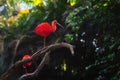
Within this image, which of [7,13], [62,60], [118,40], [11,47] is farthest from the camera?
[7,13]

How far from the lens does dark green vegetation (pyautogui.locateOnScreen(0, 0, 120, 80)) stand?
4699mm

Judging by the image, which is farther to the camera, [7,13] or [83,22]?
[7,13]

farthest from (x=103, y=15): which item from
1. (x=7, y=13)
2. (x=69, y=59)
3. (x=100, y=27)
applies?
(x=7, y=13)

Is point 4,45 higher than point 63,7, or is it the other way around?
point 63,7

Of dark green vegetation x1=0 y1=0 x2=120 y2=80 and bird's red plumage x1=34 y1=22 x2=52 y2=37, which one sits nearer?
dark green vegetation x1=0 y1=0 x2=120 y2=80

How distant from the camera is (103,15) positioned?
4824 millimetres

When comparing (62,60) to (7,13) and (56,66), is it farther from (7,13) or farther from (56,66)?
(7,13)

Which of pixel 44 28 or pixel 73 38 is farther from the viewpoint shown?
pixel 44 28

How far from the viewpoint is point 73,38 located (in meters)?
5.21

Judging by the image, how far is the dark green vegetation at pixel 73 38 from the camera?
185 inches

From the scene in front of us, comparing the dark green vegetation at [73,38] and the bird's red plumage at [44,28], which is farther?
the bird's red plumage at [44,28]

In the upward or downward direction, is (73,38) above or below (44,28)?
below

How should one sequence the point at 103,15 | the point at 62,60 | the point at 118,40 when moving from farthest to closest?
the point at 62,60
the point at 103,15
the point at 118,40

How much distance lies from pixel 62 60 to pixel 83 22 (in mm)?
1073
